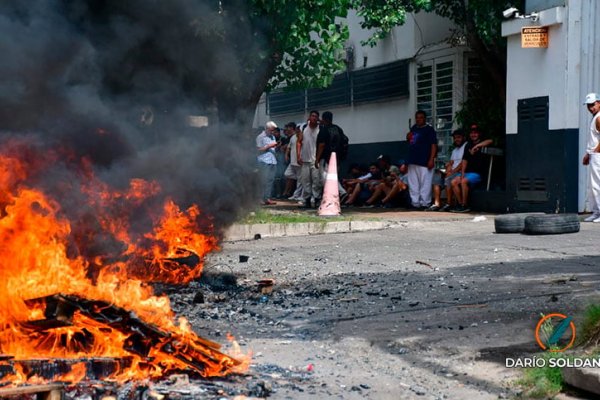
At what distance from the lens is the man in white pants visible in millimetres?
16375

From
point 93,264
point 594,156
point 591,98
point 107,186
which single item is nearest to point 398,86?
point 591,98

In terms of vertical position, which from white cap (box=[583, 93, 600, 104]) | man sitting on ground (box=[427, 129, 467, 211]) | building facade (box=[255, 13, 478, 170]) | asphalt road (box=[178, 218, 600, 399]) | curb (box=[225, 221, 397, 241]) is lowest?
asphalt road (box=[178, 218, 600, 399])

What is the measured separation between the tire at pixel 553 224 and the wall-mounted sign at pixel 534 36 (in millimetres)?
3868

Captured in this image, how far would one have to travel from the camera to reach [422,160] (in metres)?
16.4

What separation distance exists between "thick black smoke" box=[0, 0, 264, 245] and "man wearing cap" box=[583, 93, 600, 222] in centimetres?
626

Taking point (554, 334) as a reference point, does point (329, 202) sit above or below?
above

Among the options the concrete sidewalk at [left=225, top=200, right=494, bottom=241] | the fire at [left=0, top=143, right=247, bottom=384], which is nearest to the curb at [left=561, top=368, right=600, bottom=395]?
the fire at [left=0, top=143, right=247, bottom=384]

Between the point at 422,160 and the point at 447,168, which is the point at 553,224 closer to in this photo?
the point at 447,168

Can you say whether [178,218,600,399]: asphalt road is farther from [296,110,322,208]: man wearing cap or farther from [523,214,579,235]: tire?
[296,110,322,208]: man wearing cap

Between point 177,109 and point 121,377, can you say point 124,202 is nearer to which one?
point 177,109

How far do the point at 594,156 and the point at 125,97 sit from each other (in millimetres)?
8062

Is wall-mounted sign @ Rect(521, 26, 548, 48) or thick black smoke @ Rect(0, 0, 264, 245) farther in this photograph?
wall-mounted sign @ Rect(521, 26, 548, 48)

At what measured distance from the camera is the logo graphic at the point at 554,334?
4914mm

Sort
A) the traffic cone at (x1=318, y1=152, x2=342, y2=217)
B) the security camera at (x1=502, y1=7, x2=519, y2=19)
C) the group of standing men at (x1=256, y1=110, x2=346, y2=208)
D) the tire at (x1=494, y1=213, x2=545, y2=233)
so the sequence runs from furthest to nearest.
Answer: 1. the group of standing men at (x1=256, y1=110, x2=346, y2=208)
2. the traffic cone at (x1=318, y1=152, x2=342, y2=217)
3. the security camera at (x1=502, y1=7, x2=519, y2=19)
4. the tire at (x1=494, y1=213, x2=545, y2=233)
